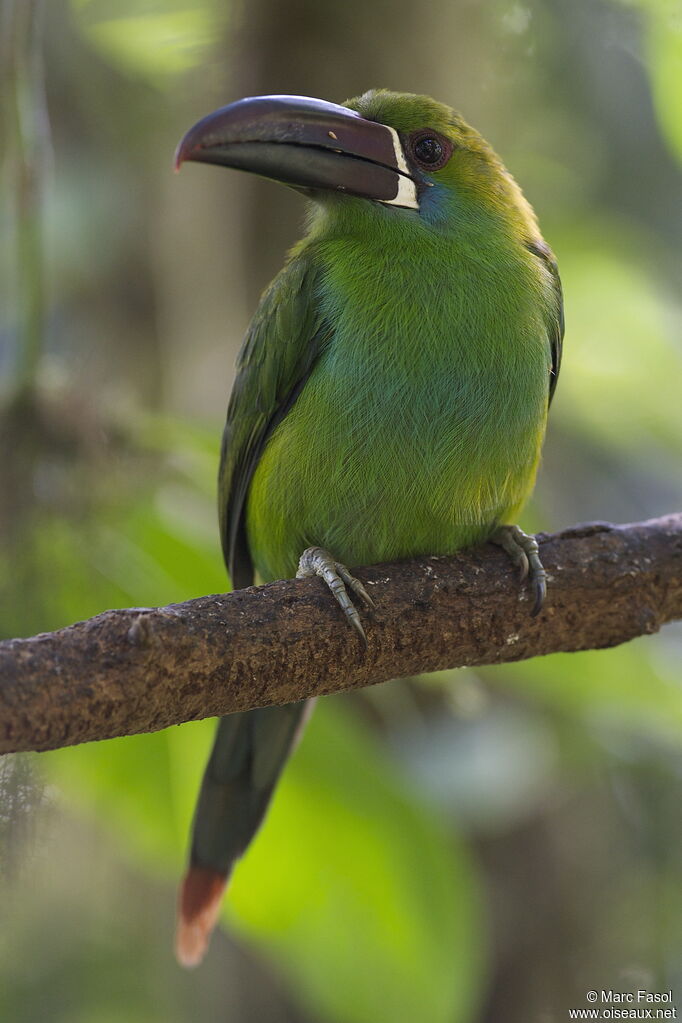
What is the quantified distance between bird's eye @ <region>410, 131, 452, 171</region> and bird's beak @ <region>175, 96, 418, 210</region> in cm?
5

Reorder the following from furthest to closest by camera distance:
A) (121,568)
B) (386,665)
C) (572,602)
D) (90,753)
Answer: (121,568)
(90,753)
(572,602)
(386,665)

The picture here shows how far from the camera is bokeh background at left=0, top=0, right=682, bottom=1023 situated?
272 cm

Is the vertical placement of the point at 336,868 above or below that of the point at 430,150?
below

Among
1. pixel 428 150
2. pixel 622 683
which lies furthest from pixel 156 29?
pixel 622 683

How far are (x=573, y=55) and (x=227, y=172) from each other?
127cm

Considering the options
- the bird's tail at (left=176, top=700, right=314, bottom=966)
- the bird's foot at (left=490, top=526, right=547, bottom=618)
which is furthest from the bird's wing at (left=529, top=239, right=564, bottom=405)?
the bird's tail at (left=176, top=700, right=314, bottom=966)

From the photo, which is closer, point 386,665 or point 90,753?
point 386,665

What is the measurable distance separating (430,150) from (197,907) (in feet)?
5.96

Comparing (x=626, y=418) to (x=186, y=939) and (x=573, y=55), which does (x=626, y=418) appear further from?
(x=186, y=939)

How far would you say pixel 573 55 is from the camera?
3.98 meters

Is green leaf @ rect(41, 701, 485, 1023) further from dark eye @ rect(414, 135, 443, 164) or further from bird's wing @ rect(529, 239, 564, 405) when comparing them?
dark eye @ rect(414, 135, 443, 164)

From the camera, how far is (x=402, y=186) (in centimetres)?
246

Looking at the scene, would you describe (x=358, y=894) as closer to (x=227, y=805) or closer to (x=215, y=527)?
(x=227, y=805)

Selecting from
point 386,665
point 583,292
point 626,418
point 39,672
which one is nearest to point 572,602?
point 386,665
